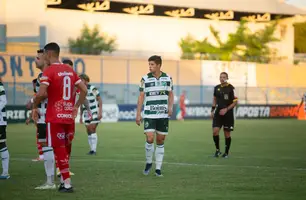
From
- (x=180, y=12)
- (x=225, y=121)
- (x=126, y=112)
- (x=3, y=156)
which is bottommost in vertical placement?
(x=126, y=112)

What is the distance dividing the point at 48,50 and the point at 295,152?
1074 cm

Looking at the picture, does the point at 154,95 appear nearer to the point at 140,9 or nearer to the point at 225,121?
the point at 225,121

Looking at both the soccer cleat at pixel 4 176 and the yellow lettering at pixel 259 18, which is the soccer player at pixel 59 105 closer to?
the soccer cleat at pixel 4 176

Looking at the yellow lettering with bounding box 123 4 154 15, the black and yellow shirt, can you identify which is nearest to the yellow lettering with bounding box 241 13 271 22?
the yellow lettering with bounding box 123 4 154 15

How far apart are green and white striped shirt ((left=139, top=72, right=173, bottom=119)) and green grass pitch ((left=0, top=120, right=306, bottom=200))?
47.9 inches

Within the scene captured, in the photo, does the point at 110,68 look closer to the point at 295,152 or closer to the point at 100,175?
the point at 295,152

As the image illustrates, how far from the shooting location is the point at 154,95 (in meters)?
13.2

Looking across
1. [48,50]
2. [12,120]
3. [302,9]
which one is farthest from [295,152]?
[302,9]

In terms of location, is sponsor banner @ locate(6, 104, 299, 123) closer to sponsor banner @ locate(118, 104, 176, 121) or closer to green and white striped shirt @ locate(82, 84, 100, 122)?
sponsor banner @ locate(118, 104, 176, 121)

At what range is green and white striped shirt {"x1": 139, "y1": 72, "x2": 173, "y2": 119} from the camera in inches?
519

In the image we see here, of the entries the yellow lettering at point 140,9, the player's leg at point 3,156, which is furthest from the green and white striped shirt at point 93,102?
the yellow lettering at point 140,9

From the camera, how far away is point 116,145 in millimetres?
22484

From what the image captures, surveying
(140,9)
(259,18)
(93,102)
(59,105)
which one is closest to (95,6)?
(140,9)

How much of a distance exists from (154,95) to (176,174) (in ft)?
5.34
